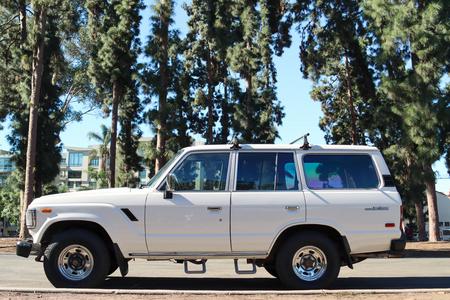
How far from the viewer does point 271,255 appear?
9016mm

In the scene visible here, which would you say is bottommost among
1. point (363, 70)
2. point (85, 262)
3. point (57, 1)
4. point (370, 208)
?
point (85, 262)

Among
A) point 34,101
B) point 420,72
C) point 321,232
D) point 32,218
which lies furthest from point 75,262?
point 34,101

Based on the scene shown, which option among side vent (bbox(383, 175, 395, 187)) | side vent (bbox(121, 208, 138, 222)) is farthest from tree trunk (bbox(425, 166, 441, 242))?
side vent (bbox(121, 208, 138, 222))

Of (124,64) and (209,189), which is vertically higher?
(124,64)

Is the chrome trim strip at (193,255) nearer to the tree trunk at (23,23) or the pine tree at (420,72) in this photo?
the pine tree at (420,72)

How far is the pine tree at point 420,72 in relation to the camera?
881 inches

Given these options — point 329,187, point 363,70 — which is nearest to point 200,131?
point 363,70

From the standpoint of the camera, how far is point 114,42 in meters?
30.1

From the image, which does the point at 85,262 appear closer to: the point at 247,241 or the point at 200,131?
the point at 247,241

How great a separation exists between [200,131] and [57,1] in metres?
13.4

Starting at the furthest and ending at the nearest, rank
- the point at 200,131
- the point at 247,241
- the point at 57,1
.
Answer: the point at 200,131 < the point at 57,1 < the point at 247,241

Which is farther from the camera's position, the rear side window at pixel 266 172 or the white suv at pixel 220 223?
the rear side window at pixel 266 172

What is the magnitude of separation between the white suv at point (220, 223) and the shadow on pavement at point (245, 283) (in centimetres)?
66

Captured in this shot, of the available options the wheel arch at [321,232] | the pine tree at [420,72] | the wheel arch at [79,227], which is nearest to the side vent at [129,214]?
the wheel arch at [79,227]
